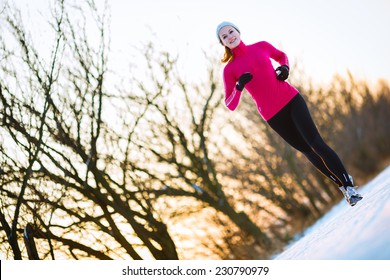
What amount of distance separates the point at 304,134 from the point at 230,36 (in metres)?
1.04

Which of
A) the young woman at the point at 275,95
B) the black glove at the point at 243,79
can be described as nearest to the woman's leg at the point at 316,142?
the young woman at the point at 275,95

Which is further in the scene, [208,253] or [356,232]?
[208,253]

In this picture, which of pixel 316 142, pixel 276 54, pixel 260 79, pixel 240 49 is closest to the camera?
pixel 316 142

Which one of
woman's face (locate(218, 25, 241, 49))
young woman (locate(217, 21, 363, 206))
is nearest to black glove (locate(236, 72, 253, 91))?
young woman (locate(217, 21, 363, 206))

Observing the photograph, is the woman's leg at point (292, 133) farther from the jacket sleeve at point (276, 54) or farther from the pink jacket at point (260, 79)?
the jacket sleeve at point (276, 54)

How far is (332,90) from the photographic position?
21031 millimetres

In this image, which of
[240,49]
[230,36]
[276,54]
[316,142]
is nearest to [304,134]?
[316,142]

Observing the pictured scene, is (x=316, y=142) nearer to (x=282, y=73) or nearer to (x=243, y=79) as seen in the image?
(x=282, y=73)

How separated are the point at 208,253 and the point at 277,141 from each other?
5285 millimetres

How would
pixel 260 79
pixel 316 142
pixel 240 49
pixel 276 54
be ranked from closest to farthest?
pixel 316 142 < pixel 260 79 < pixel 240 49 < pixel 276 54

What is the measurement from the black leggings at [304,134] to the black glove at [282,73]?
19cm

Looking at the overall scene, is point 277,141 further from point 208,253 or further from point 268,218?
point 208,253

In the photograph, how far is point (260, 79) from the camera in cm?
316
